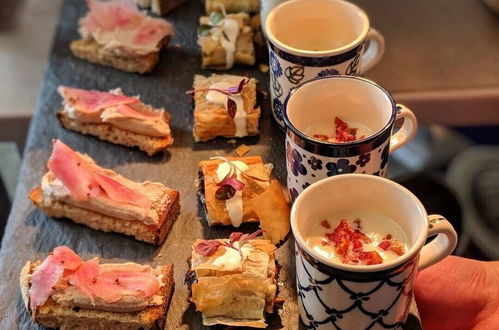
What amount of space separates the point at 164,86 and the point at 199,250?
0.43m

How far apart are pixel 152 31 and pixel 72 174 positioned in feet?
1.27

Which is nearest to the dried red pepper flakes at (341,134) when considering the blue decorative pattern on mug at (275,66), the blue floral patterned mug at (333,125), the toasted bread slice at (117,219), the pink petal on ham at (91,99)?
the blue floral patterned mug at (333,125)

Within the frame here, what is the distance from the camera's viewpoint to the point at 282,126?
1.07 m

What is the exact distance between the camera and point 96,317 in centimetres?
81

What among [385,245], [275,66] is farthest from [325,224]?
[275,66]

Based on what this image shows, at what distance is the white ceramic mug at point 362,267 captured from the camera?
678 millimetres

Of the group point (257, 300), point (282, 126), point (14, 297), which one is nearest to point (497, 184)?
point (282, 126)

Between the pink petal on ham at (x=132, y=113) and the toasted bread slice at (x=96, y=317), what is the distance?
311 mm

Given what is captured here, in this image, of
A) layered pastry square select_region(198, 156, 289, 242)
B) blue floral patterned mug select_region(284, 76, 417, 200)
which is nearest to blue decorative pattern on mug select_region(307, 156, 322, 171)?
blue floral patterned mug select_region(284, 76, 417, 200)

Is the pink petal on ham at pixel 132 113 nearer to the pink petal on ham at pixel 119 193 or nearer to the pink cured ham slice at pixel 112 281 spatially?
the pink petal on ham at pixel 119 193

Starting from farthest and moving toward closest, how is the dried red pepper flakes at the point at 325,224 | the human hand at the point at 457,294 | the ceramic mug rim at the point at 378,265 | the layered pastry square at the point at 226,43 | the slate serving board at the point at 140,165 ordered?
the layered pastry square at the point at 226,43
the human hand at the point at 457,294
the slate serving board at the point at 140,165
the dried red pepper flakes at the point at 325,224
the ceramic mug rim at the point at 378,265

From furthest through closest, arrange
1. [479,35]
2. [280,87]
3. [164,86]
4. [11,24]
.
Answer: [11,24] < [479,35] < [164,86] < [280,87]

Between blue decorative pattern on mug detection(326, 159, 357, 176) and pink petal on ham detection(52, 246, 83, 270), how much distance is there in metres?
0.32

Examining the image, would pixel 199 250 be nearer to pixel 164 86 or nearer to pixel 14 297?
pixel 14 297
